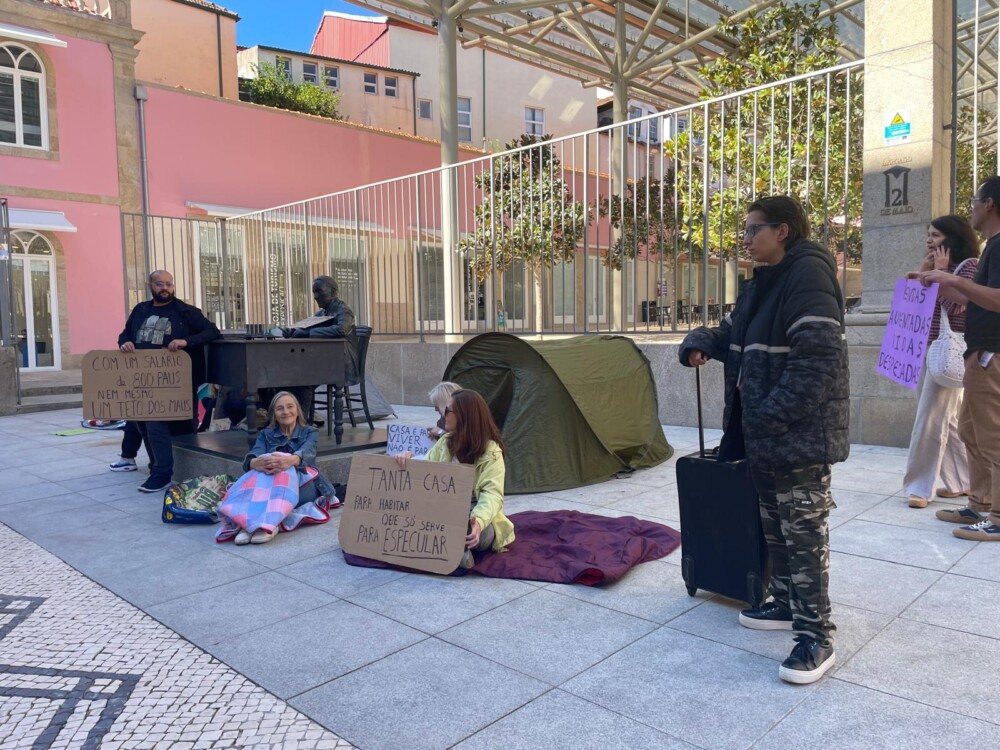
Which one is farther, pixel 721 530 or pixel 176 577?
pixel 176 577

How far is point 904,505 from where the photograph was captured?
193 inches

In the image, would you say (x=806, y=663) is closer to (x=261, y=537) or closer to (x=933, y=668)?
(x=933, y=668)

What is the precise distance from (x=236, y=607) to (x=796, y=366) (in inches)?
107

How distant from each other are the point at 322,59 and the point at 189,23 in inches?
188

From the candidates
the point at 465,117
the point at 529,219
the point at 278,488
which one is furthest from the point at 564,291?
the point at 465,117

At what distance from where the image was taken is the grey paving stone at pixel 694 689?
2371 millimetres

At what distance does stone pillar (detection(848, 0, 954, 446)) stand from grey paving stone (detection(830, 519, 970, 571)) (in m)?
2.64

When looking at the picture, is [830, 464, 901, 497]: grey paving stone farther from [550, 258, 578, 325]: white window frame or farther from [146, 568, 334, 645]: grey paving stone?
[550, 258, 578, 325]: white window frame

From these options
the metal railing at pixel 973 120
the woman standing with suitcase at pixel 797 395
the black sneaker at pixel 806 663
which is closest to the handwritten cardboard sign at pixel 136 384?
the woman standing with suitcase at pixel 797 395

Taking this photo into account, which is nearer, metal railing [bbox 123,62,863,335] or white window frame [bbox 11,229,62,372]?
metal railing [bbox 123,62,863,335]

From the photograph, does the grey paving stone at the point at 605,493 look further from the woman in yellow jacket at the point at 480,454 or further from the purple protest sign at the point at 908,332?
the purple protest sign at the point at 908,332

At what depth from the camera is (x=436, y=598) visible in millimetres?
3598

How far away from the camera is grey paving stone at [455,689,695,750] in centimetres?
229

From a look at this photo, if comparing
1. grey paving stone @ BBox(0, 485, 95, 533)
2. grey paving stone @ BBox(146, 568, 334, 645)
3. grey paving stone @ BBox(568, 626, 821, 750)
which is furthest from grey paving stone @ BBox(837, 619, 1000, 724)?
grey paving stone @ BBox(0, 485, 95, 533)
